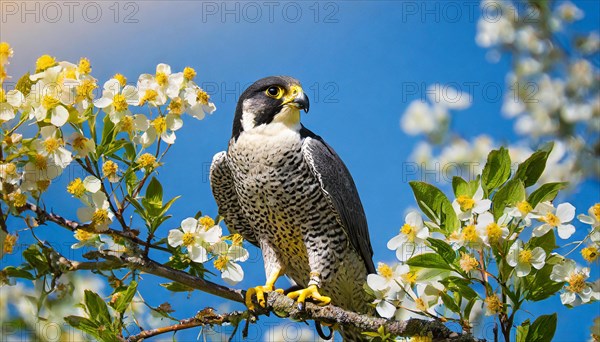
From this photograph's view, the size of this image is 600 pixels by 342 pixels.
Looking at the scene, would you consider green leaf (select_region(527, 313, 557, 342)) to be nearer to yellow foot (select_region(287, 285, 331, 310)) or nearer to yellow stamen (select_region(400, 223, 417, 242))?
yellow stamen (select_region(400, 223, 417, 242))

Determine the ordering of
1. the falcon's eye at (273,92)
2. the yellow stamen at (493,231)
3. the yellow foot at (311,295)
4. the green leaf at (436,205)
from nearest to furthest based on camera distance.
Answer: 1. the yellow stamen at (493,231)
2. the green leaf at (436,205)
3. the yellow foot at (311,295)
4. the falcon's eye at (273,92)

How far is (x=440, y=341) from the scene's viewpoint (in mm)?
2299

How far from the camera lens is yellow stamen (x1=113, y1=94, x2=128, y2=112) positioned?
7.88 feet

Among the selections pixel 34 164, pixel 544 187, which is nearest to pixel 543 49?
pixel 544 187

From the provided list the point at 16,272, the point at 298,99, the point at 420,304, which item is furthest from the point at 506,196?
the point at 16,272

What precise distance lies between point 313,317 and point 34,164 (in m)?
1.16

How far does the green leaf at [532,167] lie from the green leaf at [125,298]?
125 cm

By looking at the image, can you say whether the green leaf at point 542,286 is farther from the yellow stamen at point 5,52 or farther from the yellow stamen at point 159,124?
the yellow stamen at point 5,52

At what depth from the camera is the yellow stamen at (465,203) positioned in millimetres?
2148

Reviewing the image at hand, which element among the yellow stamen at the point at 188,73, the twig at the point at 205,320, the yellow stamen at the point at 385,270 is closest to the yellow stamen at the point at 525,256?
the yellow stamen at the point at 385,270

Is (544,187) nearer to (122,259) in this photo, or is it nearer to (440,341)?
(440,341)

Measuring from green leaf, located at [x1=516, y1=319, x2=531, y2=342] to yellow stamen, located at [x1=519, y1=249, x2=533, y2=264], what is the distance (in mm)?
263

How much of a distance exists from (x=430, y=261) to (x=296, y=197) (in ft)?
3.86

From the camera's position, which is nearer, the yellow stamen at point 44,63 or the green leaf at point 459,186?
the green leaf at point 459,186
